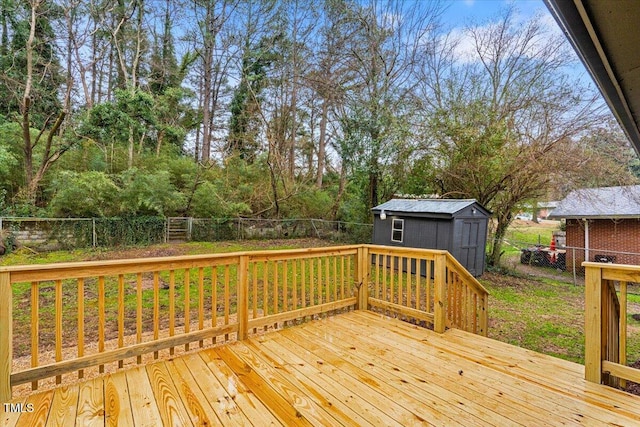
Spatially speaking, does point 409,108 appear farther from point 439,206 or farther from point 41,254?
point 41,254

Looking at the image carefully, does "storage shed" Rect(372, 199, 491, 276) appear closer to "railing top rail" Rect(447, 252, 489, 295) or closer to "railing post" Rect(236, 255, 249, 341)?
"railing top rail" Rect(447, 252, 489, 295)

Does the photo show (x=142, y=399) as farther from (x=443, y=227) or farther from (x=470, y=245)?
(x=470, y=245)

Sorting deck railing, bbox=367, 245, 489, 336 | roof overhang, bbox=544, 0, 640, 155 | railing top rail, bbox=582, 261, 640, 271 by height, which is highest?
roof overhang, bbox=544, 0, 640, 155

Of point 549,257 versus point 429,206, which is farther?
Answer: point 549,257

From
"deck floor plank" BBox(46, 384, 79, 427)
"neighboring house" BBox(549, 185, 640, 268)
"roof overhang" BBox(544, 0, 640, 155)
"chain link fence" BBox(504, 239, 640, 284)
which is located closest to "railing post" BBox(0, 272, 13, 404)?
"deck floor plank" BBox(46, 384, 79, 427)

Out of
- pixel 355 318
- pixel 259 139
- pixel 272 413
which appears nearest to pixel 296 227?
pixel 259 139

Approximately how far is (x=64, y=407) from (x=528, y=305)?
7.42 meters

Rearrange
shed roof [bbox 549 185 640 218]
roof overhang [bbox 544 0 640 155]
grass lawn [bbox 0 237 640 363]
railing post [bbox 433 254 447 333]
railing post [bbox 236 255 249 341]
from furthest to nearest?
shed roof [bbox 549 185 640 218] < grass lawn [bbox 0 237 640 363] < railing post [bbox 433 254 447 333] < railing post [bbox 236 255 249 341] < roof overhang [bbox 544 0 640 155]

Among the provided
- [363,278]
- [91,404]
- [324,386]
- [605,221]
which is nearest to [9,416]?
[91,404]

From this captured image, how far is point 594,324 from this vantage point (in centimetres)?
213

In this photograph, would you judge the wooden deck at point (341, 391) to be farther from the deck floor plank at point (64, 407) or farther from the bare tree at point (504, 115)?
the bare tree at point (504, 115)

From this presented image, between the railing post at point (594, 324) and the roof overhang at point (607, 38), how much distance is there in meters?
1.16

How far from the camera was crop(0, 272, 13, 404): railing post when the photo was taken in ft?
6.01

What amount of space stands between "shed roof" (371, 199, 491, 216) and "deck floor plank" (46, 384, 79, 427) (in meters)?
7.74
